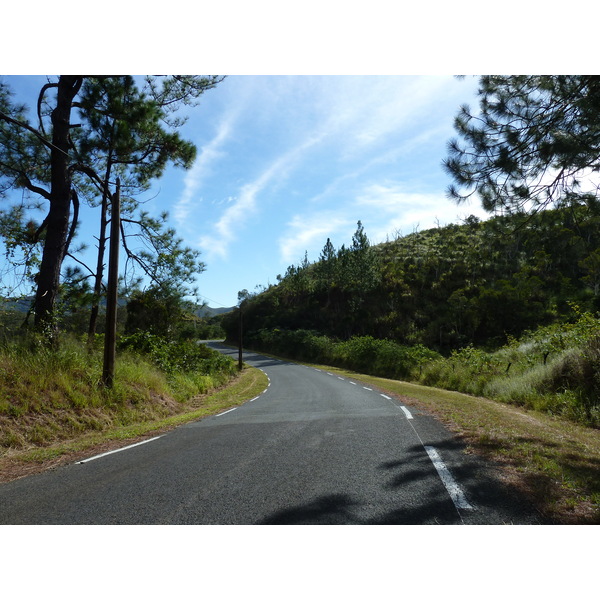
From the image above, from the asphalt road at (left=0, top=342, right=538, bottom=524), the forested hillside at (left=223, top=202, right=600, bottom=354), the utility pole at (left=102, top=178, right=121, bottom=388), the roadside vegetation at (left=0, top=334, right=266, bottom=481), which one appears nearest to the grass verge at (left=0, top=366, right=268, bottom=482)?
the roadside vegetation at (left=0, top=334, right=266, bottom=481)

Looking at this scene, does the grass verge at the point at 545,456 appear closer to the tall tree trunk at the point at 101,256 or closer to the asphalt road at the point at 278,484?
the asphalt road at the point at 278,484

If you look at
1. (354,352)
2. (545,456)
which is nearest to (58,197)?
(545,456)

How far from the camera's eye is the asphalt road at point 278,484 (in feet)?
13.0

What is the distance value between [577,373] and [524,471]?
9.01m

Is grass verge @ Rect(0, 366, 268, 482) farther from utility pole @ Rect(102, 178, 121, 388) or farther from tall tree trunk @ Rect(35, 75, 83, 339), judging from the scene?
tall tree trunk @ Rect(35, 75, 83, 339)

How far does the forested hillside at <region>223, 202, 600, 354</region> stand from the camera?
26.3 ft

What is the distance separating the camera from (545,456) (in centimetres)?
589

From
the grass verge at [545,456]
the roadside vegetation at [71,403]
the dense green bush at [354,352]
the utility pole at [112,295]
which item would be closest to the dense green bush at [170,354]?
the roadside vegetation at [71,403]

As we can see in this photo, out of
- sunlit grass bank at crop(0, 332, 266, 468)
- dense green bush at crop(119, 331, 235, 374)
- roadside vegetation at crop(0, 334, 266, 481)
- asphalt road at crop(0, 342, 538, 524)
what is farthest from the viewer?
dense green bush at crop(119, 331, 235, 374)

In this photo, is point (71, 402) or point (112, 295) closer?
point (71, 402)

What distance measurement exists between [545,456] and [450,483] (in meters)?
2.12

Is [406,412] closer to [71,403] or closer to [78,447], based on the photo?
[78,447]

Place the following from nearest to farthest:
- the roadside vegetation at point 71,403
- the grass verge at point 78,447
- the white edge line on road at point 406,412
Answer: the grass verge at point 78,447
the roadside vegetation at point 71,403
the white edge line on road at point 406,412

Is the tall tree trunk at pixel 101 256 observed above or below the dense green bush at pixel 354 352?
above
